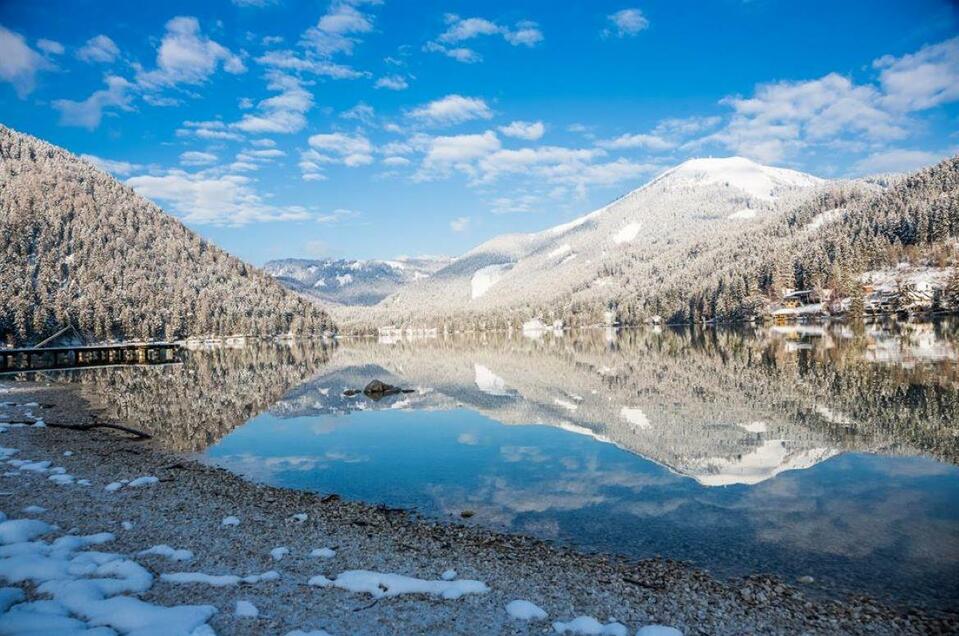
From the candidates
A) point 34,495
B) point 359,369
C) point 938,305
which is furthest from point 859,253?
point 34,495

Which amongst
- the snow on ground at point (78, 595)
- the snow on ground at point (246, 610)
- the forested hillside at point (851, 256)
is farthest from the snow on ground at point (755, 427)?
the forested hillside at point (851, 256)

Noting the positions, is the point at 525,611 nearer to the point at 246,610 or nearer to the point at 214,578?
the point at 246,610

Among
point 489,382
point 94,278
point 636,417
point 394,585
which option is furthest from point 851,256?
point 94,278

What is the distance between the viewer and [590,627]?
362 inches

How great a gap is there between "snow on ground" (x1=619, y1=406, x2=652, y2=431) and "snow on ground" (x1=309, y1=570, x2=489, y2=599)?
62.4 ft

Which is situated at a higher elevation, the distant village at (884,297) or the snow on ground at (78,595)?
the distant village at (884,297)

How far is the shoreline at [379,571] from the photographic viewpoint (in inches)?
372

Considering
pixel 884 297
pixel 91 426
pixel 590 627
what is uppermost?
pixel 884 297

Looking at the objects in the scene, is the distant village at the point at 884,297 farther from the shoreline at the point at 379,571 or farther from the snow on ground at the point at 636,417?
the shoreline at the point at 379,571

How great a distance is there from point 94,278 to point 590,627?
19347cm

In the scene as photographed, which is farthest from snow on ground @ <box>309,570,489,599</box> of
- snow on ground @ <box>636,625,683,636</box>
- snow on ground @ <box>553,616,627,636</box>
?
snow on ground @ <box>636,625,683,636</box>

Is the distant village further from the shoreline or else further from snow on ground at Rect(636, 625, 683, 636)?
snow on ground at Rect(636, 625, 683, 636)

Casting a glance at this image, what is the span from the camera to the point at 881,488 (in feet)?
56.3

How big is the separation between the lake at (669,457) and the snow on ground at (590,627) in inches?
166
